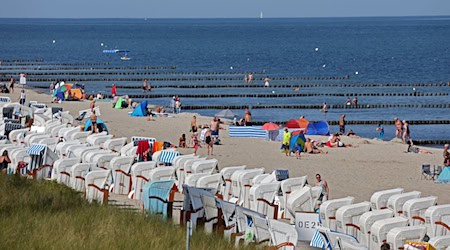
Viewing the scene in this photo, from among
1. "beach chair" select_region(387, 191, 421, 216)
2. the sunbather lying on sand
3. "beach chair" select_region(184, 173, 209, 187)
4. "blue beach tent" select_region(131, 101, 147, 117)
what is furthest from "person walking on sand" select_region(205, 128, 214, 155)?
"beach chair" select_region(387, 191, 421, 216)

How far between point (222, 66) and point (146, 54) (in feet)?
91.2

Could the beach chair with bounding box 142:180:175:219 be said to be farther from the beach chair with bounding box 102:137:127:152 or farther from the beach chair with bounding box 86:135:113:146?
the beach chair with bounding box 86:135:113:146

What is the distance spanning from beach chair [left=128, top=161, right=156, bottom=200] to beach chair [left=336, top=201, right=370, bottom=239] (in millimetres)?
5143

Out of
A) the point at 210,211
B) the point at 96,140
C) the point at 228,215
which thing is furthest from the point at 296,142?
the point at 228,215

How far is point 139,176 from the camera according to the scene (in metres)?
20.3

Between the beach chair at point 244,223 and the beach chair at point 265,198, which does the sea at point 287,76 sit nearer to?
the beach chair at point 265,198

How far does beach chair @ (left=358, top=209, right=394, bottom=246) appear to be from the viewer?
1592cm

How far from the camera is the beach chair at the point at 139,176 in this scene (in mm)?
20062

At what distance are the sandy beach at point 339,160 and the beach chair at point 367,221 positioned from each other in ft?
19.1

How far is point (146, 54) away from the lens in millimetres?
119938

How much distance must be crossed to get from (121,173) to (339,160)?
10.4m

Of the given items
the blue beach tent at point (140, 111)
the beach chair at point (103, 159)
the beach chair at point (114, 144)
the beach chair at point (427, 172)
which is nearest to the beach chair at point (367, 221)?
the beach chair at point (103, 159)

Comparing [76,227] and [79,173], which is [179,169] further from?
[76,227]

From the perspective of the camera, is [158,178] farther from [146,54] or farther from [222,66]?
[146,54]
